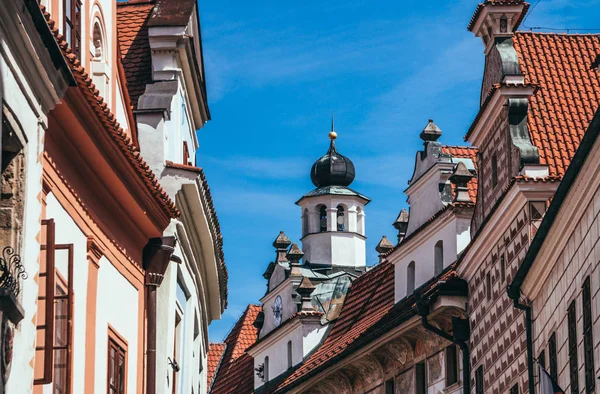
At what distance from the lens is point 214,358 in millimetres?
61312

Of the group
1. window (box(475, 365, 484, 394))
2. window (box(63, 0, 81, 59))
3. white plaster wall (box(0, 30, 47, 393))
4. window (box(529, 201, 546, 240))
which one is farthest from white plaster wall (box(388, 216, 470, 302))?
white plaster wall (box(0, 30, 47, 393))

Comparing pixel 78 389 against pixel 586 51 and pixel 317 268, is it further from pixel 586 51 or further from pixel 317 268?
pixel 317 268

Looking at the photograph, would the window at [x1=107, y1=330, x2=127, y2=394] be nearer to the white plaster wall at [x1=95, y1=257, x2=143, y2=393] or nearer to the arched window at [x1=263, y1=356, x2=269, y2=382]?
the white plaster wall at [x1=95, y1=257, x2=143, y2=393]

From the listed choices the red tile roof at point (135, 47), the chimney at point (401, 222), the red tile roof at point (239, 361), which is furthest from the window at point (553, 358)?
the red tile roof at point (239, 361)

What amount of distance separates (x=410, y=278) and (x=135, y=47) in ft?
51.8

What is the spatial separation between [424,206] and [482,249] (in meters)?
8.26

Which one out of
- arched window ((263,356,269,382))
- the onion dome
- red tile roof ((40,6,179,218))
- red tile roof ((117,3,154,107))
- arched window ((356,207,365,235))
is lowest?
red tile roof ((40,6,179,218))

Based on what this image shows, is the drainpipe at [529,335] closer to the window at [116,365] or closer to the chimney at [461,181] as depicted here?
the chimney at [461,181]

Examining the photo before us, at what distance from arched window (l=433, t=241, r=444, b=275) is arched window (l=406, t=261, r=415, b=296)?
151 cm

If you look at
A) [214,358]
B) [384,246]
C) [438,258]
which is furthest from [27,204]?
[214,358]

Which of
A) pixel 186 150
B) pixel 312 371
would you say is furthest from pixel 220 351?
pixel 186 150

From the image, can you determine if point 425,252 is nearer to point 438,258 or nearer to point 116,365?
point 438,258

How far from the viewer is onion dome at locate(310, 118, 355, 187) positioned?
59.3 meters

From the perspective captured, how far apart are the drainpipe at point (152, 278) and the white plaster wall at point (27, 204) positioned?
259 inches
